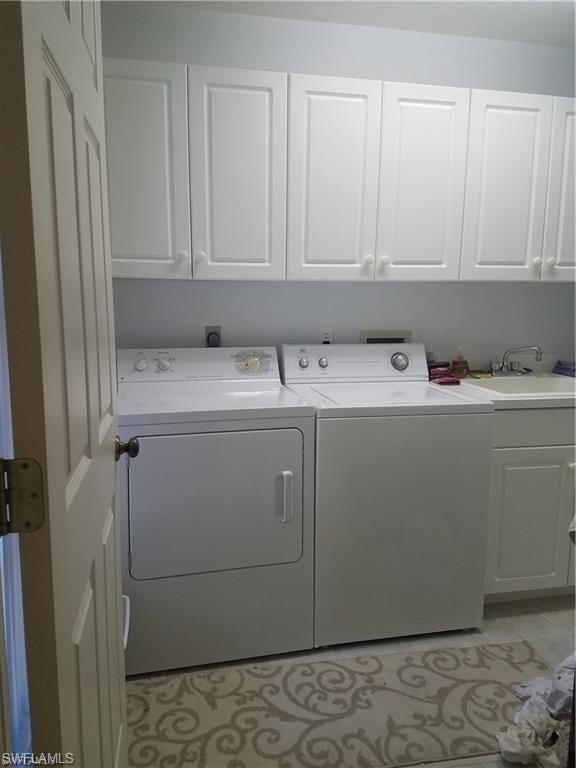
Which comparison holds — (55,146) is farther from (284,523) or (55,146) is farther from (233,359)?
(233,359)

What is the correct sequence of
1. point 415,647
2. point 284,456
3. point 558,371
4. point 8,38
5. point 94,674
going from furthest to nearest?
point 558,371 → point 415,647 → point 284,456 → point 94,674 → point 8,38

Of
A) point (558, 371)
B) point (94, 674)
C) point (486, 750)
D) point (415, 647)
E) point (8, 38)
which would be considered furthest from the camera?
point (558, 371)

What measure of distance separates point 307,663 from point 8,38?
2017 millimetres

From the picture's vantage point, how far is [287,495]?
1.90 meters

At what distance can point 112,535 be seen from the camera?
3.95 feet

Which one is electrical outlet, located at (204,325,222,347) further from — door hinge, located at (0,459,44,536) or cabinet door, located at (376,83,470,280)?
door hinge, located at (0,459,44,536)

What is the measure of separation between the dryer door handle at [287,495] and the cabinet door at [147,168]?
0.90 metres

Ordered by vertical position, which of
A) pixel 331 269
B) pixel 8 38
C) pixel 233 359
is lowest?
pixel 233 359

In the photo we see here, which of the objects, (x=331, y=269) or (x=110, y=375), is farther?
(x=331, y=269)

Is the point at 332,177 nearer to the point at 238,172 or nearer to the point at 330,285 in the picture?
the point at 238,172

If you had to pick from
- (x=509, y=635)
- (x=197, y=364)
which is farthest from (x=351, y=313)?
(x=509, y=635)

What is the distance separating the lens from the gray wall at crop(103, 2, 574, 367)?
7.32ft

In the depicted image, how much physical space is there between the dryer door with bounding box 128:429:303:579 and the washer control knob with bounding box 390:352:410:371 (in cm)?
79

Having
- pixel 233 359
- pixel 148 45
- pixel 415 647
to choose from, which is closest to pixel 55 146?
pixel 233 359
